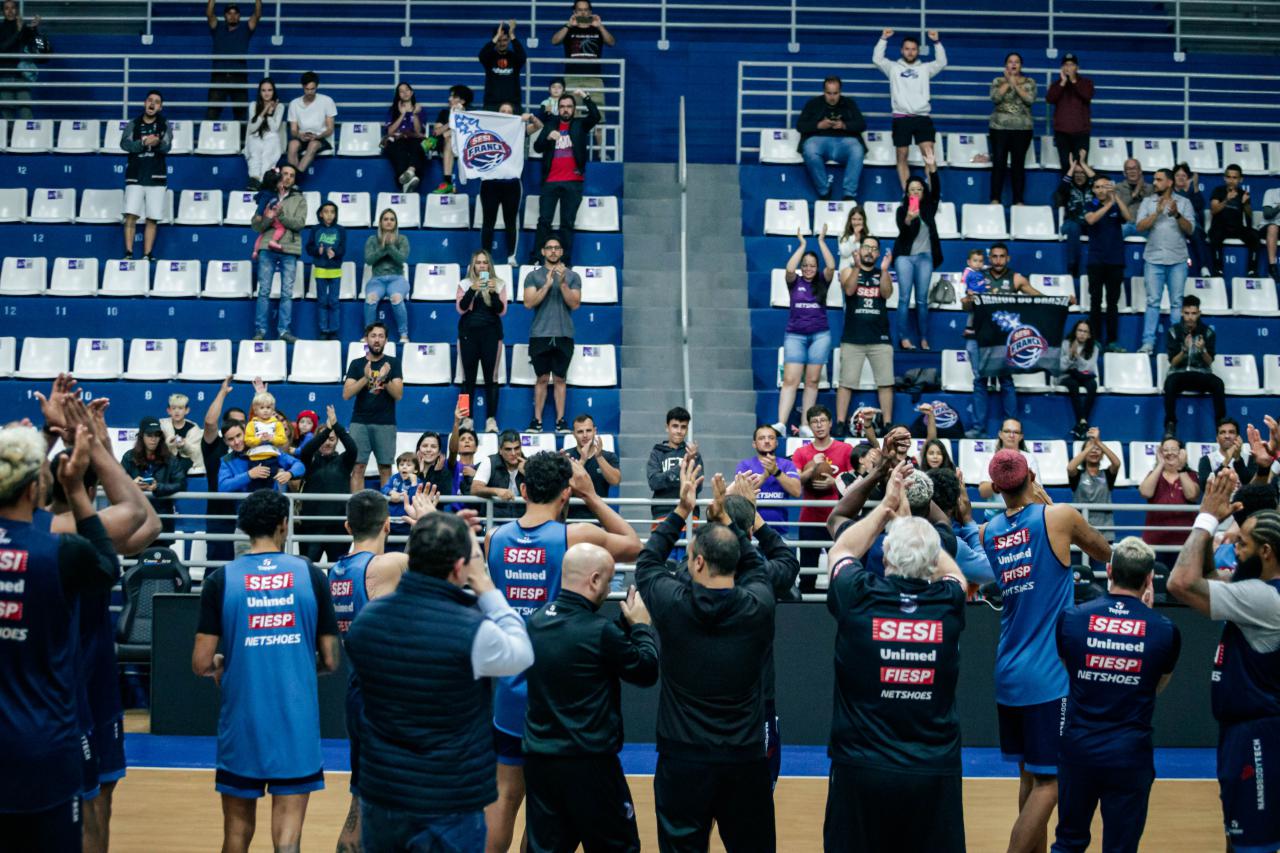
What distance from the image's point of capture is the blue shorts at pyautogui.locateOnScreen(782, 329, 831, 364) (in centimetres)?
1645

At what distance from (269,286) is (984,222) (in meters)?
9.48

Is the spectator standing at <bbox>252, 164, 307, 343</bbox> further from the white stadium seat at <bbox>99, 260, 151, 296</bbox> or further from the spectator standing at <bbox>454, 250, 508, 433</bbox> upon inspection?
the spectator standing at <bbox>454, 250, 508, 433</bbox>

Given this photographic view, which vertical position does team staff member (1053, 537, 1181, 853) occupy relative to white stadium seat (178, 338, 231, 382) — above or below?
below

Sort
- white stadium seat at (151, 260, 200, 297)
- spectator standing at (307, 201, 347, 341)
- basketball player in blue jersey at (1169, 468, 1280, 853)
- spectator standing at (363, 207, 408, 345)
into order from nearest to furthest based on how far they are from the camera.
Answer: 1. basketball player in blue jersey at (1169, 468, 1280, 853)
2. spectator standing at (363, 207, 408, 345)
3. spectator standing at (307, 201, 347, 341)
4. white stadium seat at (151, 260, 200, 297)

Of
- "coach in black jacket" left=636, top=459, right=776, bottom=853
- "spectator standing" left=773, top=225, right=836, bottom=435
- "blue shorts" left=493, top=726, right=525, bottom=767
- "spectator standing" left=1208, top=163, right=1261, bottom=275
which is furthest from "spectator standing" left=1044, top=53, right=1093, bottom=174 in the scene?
"coach in black jacket" left=636, top=459, right=776, bottom=853

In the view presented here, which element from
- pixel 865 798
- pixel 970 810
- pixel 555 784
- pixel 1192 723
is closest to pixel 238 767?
pixel 555 784

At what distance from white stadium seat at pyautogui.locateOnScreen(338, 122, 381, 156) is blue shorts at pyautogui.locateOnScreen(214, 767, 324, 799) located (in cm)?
1411

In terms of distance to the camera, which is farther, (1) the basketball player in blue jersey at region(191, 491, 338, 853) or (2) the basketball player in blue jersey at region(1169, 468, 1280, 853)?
(1) the basketball player in blue jersey at region(191, 491, 338, 853)

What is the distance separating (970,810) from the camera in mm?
10148

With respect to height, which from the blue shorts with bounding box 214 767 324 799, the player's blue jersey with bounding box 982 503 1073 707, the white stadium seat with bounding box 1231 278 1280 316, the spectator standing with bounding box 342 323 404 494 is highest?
the white stadium seat with bounding box 1231 278 1280 316

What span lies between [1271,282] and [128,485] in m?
16.8

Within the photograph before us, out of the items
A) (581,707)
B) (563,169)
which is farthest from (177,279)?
(581,707)

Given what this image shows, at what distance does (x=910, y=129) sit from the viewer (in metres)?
19.3

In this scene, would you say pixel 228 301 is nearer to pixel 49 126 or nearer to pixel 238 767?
pixel 49 126
